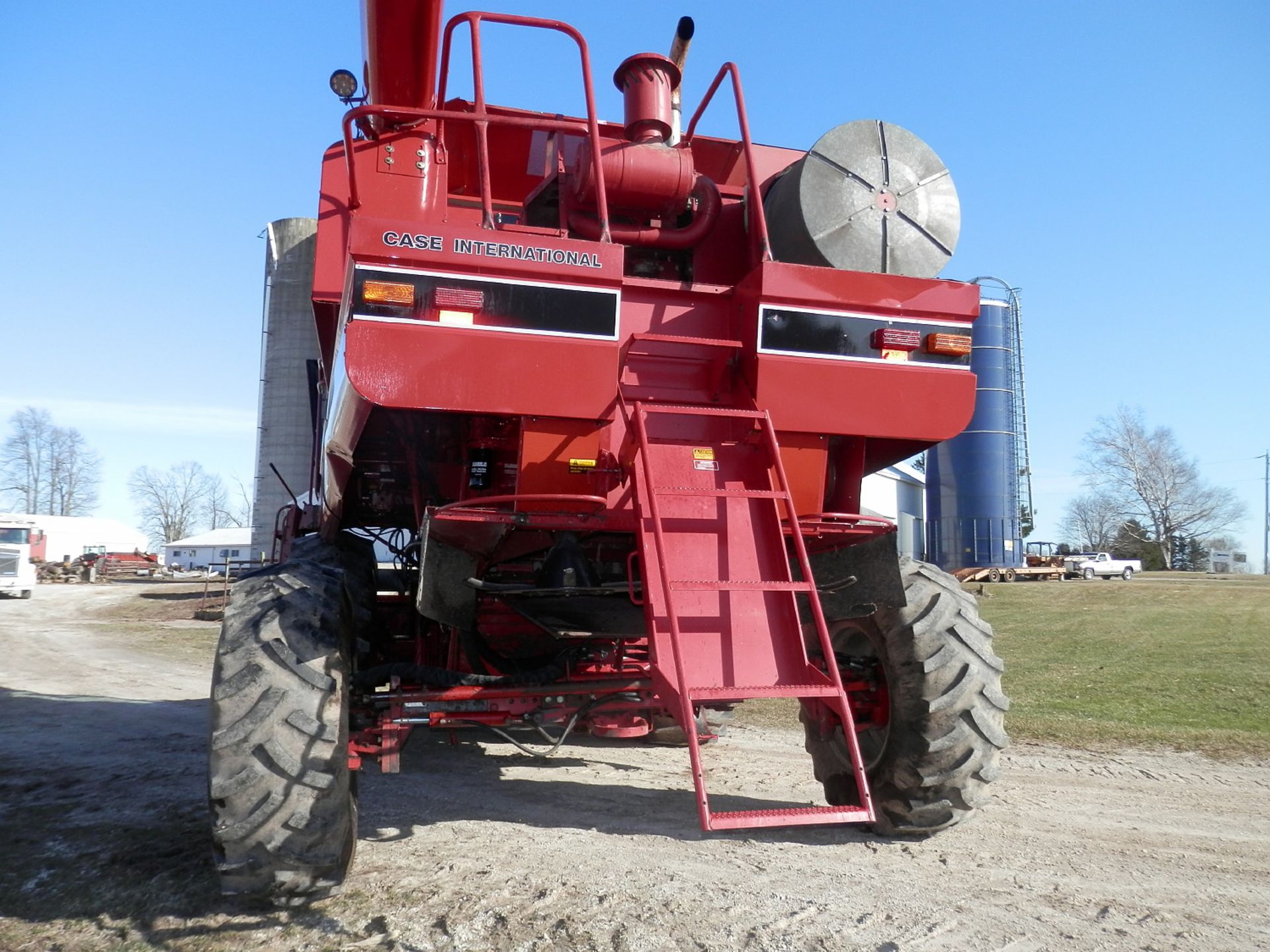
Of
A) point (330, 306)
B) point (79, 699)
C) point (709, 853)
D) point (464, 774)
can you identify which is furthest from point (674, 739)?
point (79, 699)

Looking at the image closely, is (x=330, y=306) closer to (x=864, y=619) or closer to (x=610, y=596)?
(x=610, y=596)

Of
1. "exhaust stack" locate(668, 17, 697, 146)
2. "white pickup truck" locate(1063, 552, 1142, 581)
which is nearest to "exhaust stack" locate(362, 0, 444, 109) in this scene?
"exhaust stack" locate(668, 17, 697, 146)

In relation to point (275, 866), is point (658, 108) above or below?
above

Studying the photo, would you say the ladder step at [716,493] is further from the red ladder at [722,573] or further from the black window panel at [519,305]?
the black window panel at [519,305]

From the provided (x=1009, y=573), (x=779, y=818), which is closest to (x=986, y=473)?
(x=1009, y=573)

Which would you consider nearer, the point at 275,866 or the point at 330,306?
the point at 275,866

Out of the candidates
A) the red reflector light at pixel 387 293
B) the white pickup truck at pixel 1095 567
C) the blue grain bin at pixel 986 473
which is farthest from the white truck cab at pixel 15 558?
the white pickup truck at pixel 1095 567

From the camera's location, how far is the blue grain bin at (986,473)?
28703 mm

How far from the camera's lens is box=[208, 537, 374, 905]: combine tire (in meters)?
3.11

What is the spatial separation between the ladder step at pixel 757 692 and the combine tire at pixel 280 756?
1.36 metres

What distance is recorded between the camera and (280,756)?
10.4 ft

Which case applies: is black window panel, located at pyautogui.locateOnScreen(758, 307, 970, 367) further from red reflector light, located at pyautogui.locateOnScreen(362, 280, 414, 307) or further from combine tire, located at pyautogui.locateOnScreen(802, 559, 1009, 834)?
red reflector light, located at pyautogui.locateOnScreen(362, 280, 414, 307)

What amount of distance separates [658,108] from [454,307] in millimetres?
1819

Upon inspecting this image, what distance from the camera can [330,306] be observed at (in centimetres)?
430
